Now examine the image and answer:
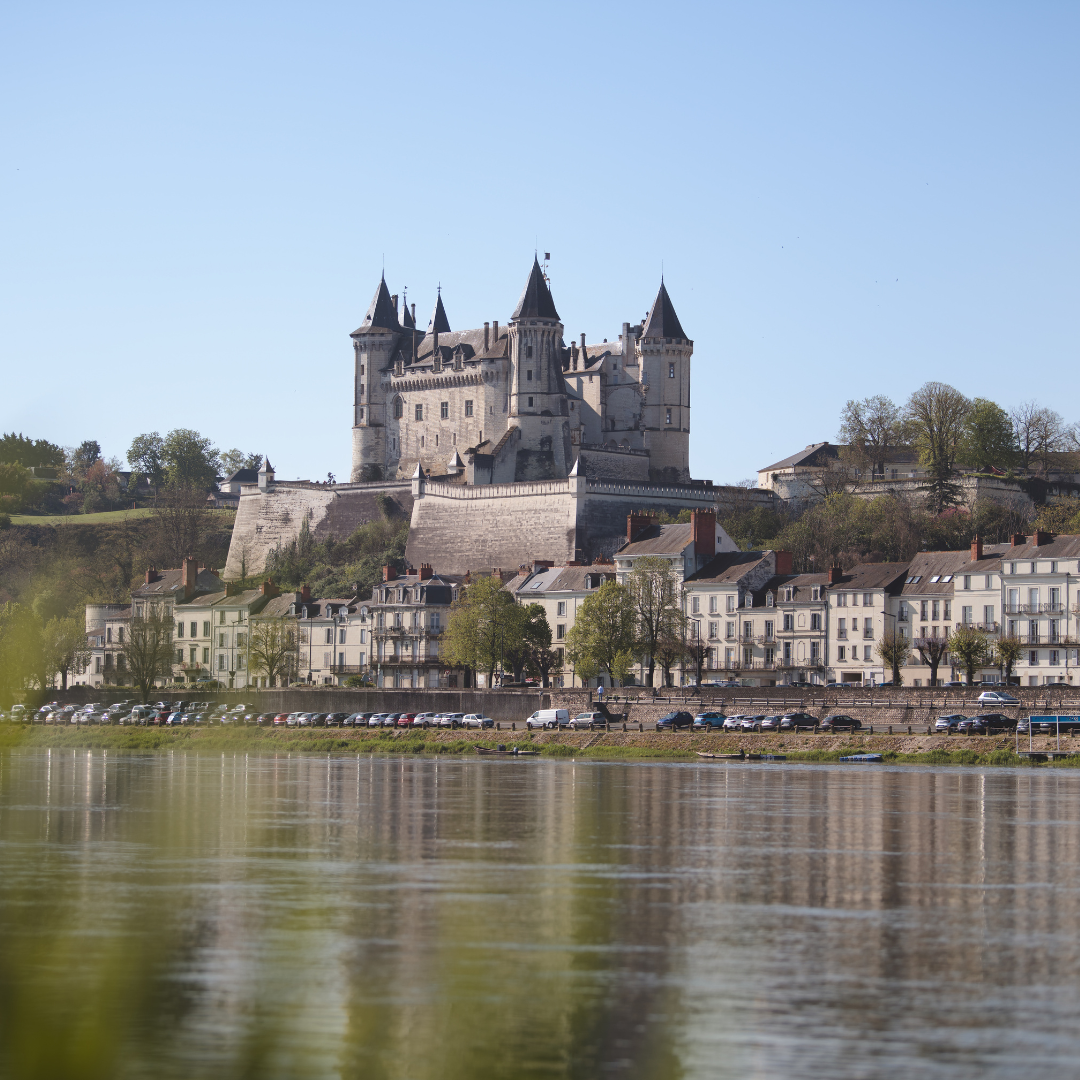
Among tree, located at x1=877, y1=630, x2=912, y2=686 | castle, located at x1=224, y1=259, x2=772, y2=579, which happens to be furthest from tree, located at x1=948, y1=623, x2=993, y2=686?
castle, located at x1=224, y1=259, x2=772, y2=579

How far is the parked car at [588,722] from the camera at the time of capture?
5944 cm

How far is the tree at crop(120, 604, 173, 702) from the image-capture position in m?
73.7

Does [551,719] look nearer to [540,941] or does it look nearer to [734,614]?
[734,614]

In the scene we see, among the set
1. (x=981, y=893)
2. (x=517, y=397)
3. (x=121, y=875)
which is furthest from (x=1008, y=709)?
(x=517, y=397)

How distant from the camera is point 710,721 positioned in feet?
187

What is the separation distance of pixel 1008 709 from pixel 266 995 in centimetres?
3895

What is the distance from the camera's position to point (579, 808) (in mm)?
34875

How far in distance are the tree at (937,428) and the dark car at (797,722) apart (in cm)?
4206

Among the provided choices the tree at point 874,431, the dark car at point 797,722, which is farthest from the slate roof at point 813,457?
the dark car at point 797,722

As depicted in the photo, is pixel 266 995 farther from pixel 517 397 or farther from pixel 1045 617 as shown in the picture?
pixel 517 397

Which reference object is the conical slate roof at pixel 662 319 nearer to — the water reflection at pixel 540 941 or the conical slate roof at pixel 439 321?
the conical slate roof at pixel 439 321

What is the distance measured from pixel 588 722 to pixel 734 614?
10.6 meters

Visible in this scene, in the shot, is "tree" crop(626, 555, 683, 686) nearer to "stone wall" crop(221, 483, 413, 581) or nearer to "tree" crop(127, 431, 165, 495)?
"stone wall" crop(221, 483, 413, 581)

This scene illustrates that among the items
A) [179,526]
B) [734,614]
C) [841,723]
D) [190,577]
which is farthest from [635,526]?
[179,526]
